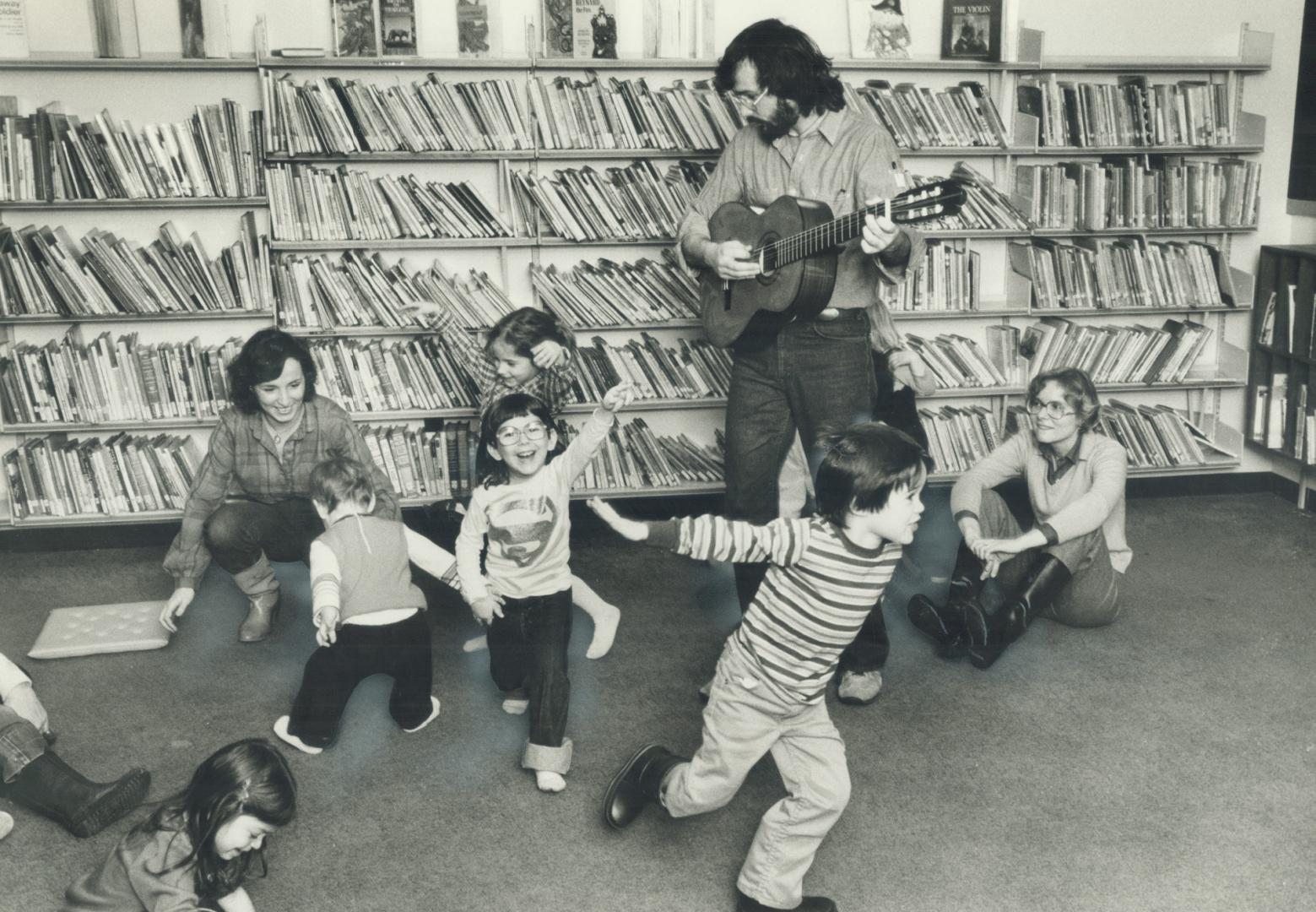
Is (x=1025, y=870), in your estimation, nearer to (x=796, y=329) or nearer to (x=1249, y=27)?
(x=796, y=329)

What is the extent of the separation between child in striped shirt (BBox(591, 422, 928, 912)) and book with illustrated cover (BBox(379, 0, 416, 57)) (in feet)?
8.32

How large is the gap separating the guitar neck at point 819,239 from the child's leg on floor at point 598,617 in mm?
1030

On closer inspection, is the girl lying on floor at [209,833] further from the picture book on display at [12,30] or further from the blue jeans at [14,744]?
the picture book on display at [12,30]

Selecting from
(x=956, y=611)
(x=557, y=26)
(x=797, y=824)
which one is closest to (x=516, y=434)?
(x=797, y=824)

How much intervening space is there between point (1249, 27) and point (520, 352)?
3007 mm

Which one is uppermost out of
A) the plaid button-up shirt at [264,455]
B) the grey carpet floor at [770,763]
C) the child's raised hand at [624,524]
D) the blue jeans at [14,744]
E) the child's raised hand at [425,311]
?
the child's raised hand at [425,311]

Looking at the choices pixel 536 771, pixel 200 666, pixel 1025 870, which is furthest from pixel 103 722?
pixel 1025 870

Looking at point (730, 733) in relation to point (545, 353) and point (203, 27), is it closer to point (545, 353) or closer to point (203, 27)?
point (545, 353)

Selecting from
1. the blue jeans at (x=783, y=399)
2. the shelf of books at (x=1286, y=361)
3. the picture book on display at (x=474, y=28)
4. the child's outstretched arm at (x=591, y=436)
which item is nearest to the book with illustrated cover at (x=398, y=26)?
the picture book on display at (x=474, y=28)

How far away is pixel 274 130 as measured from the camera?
395cm

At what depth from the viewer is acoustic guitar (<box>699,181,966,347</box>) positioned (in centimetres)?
287

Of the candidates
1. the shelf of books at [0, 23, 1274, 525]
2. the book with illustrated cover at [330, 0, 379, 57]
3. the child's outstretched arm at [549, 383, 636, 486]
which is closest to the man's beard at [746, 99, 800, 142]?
the child's outstretched arm at [549, 383, 636, 486]

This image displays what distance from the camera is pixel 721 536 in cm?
219

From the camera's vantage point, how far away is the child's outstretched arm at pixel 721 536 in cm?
216
